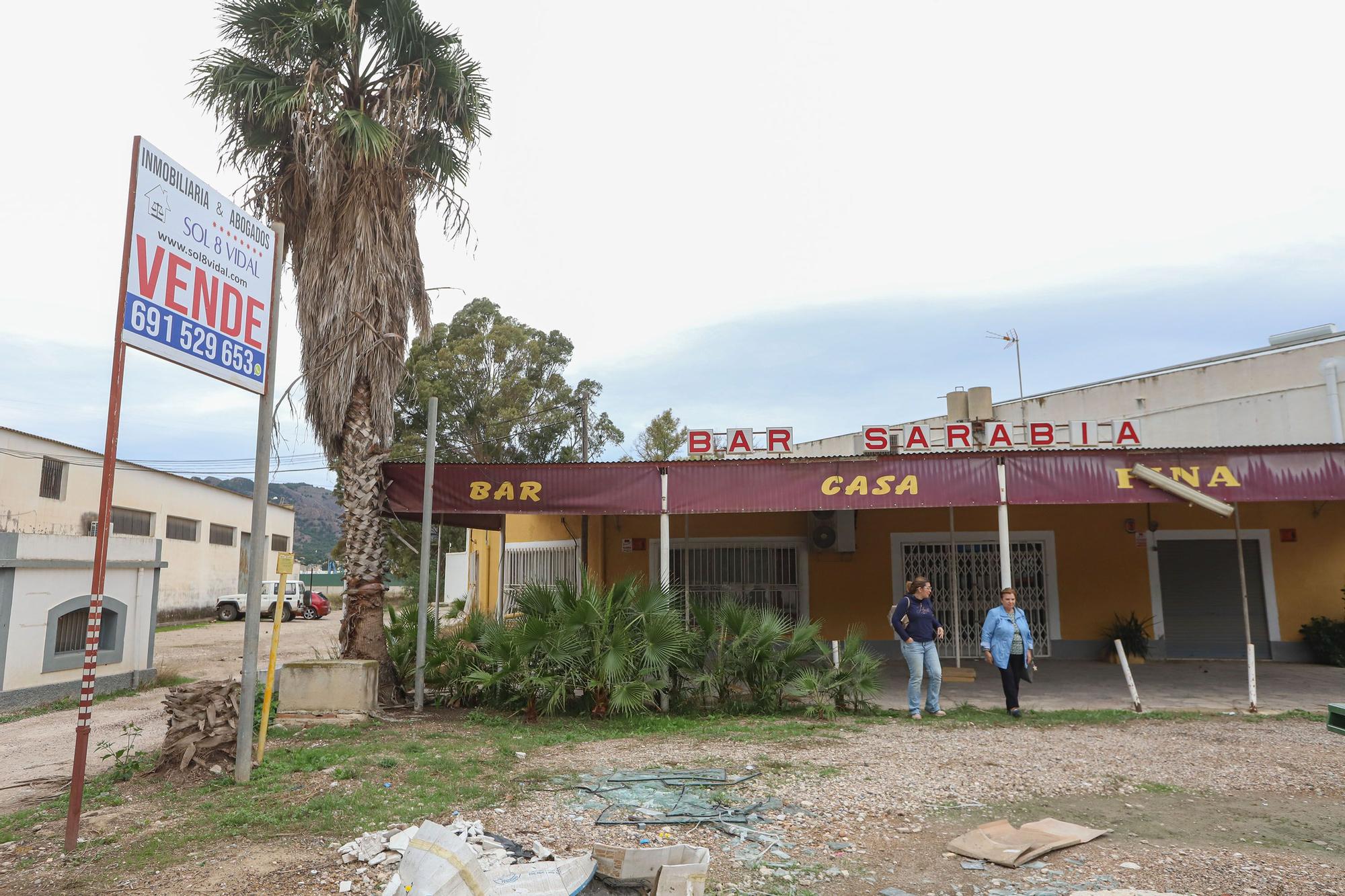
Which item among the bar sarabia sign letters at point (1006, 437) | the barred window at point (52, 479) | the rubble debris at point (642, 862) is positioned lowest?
the rubble debris at point (642, 862)

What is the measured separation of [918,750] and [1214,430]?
12.9 m

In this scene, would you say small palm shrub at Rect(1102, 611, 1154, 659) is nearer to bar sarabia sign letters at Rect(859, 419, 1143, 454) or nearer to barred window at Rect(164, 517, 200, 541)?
bar sarabia sign letters at Rect(859, 419, 1143, 454)

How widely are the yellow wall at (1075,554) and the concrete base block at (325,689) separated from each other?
6.09 m

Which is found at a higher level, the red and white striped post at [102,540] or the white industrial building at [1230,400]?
the white industrial building at [1230,400]

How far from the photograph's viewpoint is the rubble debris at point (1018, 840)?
16.6 feet

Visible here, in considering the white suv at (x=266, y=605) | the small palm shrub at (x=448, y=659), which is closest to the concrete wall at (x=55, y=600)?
the small palm shrub at (x=448, y=659)

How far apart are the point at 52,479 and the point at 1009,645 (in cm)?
2815

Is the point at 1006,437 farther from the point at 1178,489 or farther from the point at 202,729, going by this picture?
the point at 202,729

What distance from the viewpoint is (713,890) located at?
462 cm

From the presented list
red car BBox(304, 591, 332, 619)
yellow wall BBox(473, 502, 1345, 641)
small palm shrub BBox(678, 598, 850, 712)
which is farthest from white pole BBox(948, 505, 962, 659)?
red car BBox(304, 591, 332, 619)

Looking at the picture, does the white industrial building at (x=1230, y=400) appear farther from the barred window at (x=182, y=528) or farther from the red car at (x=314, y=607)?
the barred window at (x=182, y=528)

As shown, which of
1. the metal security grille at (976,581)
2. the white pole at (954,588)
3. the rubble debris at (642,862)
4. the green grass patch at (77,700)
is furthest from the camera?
the metal security grille at (976,581)

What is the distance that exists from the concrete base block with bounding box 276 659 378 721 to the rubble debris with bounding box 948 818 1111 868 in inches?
269

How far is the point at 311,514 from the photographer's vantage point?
135 metres
